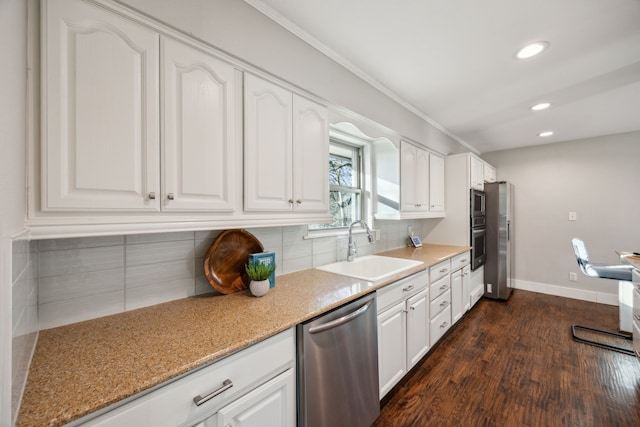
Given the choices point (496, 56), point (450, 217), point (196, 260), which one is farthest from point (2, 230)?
point (450, 217)

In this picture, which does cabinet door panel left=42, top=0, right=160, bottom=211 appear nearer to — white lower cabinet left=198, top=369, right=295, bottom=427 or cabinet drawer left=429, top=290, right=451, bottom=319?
white lower cabinet left=198, top=369, right=295, bottom=427

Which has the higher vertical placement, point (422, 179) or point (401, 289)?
point (422, 179)

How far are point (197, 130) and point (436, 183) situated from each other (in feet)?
9.13

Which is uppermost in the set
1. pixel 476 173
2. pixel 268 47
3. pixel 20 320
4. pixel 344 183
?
pixel 268 47

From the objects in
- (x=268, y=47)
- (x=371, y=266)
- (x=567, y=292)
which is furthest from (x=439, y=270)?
(x=567, y=292)

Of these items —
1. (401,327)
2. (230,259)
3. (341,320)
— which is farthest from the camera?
(401,327)

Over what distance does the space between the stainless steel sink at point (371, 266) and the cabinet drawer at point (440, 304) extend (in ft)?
1.36

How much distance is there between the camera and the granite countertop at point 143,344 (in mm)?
627

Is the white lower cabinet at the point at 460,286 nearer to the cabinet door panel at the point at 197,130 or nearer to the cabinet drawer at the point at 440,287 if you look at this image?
the cabinet drawer at the point at 440,287

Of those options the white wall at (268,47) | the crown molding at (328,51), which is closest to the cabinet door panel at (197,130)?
the white wall at (268,47)

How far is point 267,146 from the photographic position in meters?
1.33

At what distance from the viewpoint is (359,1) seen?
4.55 ft

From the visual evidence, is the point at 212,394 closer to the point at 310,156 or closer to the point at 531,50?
the point at 310,156

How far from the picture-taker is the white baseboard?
354 centimetres
